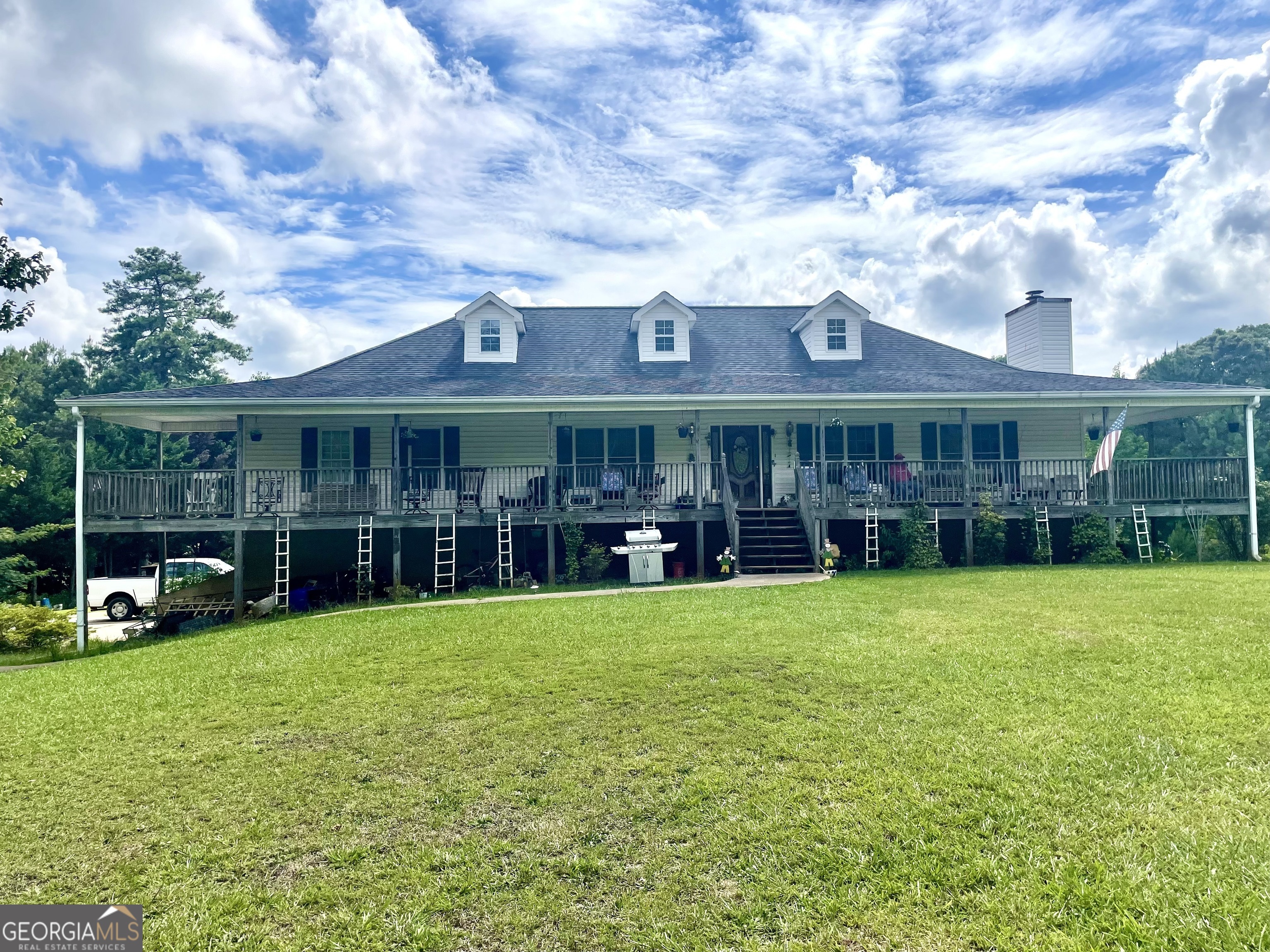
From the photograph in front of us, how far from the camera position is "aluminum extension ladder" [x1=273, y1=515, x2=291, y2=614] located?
14.1 m

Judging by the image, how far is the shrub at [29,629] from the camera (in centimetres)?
1300

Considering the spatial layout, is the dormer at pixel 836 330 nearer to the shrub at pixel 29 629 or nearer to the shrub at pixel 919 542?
the shrub at pixel 919 542

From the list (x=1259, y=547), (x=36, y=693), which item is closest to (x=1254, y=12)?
(x=1259, y=547)

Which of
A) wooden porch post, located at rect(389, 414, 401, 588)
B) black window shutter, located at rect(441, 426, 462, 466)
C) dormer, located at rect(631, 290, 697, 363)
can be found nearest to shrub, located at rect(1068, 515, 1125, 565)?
dormer, located at rect(631, 290, 697, 363)

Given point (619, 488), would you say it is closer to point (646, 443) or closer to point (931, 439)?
point (646, 443)

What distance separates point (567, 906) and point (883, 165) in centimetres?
1972

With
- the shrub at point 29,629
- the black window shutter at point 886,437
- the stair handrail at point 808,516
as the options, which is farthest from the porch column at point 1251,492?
the shrub at point 29,629

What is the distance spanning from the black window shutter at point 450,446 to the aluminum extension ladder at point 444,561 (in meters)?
2.27

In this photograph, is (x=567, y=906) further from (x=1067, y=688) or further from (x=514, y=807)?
(x=1067, y=688)

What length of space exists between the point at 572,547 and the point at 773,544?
4205mm

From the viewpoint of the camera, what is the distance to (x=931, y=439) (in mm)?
18578

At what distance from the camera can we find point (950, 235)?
22953mm

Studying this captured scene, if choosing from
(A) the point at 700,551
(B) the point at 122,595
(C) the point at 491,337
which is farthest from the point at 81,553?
(A) the point at 700,551

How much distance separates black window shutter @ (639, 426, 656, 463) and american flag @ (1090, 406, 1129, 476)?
9622 mm
